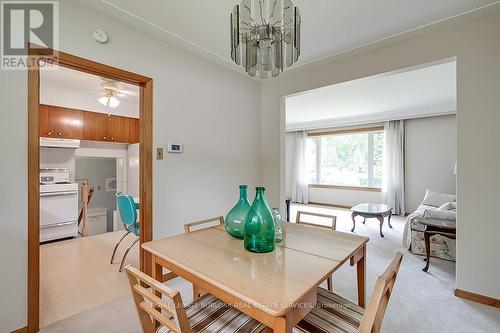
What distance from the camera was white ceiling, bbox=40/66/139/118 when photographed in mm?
3245

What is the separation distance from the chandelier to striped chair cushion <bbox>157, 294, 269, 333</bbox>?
1375 mm

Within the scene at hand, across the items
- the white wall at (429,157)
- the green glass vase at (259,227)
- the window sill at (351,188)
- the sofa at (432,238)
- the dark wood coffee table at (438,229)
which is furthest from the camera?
the window sill at (351,188)

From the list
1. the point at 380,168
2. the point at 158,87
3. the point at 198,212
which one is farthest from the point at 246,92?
the point at 380,168

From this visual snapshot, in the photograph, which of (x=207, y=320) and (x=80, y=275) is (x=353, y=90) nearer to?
(x=207, y=320)

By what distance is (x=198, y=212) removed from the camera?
2674 mm

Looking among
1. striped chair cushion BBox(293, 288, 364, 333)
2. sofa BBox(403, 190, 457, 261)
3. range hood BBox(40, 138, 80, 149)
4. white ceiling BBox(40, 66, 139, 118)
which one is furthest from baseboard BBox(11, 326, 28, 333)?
sofa BBox(403, 190, 457, 261)

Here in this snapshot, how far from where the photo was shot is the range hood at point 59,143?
11.6ft

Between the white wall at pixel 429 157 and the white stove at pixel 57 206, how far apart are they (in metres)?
6.87

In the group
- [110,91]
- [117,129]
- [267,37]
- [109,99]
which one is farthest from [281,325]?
[117,129]

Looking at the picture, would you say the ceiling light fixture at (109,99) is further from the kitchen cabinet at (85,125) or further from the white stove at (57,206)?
the white stove at (57,206)

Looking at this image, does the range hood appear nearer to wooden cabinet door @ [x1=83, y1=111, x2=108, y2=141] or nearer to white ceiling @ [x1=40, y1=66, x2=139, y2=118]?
wooden cabinet door @ [x1=83, y1=111, x2=108, y2=141]

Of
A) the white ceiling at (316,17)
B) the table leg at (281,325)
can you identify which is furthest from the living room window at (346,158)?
the table leg at (281,325)

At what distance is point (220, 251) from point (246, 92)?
8.20 ft

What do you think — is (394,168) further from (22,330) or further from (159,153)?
(22,330)
